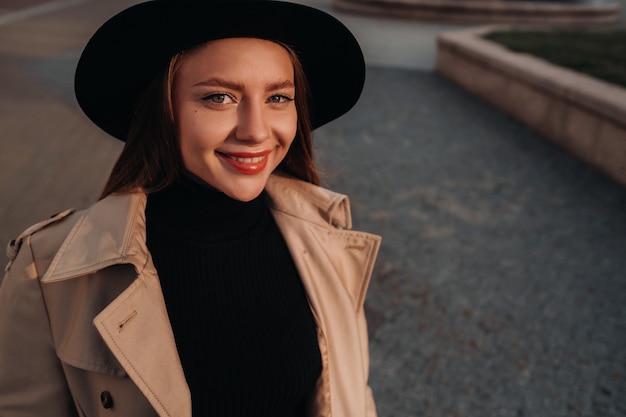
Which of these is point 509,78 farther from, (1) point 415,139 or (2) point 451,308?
(2) point 451,308

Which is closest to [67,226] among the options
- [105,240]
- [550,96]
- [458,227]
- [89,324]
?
[105,240]

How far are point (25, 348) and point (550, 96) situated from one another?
20.6 feet

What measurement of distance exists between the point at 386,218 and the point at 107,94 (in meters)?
3.47

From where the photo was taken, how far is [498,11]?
45.8 feet

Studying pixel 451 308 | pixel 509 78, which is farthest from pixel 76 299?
pixel 509 78

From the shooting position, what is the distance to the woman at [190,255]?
1.60 m

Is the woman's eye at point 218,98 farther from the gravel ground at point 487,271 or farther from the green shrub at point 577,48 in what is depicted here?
the green shrub at point 577,48

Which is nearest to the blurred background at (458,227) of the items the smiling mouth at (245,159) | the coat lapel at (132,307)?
the smiling mouth at (245,159)

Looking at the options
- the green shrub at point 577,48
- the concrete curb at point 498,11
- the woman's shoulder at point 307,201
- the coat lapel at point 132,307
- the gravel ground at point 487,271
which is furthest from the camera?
the concrete curb at point 498,11

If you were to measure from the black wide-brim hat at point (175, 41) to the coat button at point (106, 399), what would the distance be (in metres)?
0.80

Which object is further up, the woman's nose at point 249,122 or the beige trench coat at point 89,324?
the woman's nose at point 249,122

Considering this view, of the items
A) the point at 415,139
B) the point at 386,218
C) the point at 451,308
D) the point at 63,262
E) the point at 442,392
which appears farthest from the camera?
the point at 415,139

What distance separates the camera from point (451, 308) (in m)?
3.88

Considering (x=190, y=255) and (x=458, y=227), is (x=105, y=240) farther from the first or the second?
(x=458, y=227)
